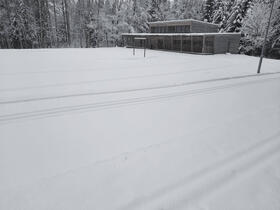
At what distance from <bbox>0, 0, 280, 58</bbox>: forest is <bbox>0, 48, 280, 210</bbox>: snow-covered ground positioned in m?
21.4

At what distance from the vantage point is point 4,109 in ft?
18.7

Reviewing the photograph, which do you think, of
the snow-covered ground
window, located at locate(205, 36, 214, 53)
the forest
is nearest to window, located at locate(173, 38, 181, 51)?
window, located at locate(205, 36, 214, 53)

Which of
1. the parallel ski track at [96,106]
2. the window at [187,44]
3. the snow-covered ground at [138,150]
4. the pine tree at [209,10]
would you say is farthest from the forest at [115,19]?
the snow-covered ground at [138,150]

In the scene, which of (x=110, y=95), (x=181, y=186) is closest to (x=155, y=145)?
(x=181, y=186)

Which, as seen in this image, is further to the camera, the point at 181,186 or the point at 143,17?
the point at 143,17

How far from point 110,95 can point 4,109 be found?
3.39m

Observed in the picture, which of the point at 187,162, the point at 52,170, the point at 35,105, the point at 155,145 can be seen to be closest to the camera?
the point at 52,170

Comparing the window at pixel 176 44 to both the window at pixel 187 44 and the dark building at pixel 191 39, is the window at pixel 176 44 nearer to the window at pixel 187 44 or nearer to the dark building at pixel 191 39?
the dark building at pixel 191 39

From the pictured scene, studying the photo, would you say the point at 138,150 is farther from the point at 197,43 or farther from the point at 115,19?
the point at 115,19

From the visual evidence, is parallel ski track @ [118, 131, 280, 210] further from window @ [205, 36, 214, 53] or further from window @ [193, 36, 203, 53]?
window @ [193, 36, 203, 53]

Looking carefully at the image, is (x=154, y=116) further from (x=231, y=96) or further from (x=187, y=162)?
(x=231, y=96)

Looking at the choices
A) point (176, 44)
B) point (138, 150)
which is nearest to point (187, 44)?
point (176, 44)

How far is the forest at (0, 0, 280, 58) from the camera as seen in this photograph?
2391cm

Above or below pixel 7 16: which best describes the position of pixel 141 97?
below
